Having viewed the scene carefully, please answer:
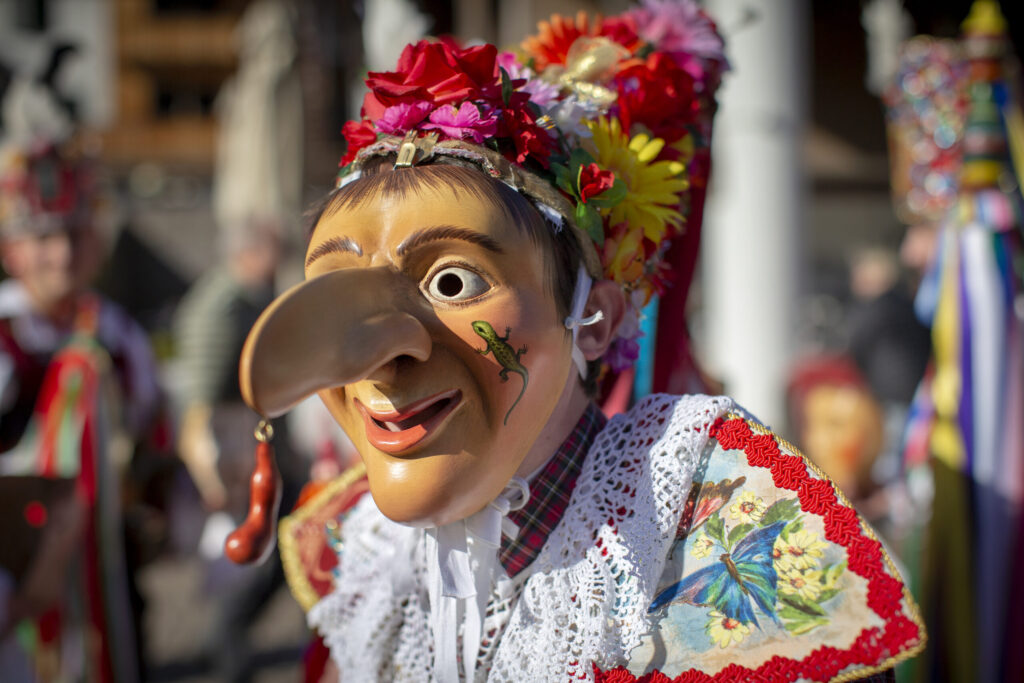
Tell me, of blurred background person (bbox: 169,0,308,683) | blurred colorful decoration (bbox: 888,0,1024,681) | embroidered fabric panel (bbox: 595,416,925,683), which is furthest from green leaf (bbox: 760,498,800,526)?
blurred background person (bbox: 169,0,308,683)

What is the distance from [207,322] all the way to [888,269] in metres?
4.06

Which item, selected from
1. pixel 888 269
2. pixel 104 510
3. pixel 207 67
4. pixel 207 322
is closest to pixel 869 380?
pixel 888 269

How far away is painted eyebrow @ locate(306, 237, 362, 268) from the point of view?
1.25 meters

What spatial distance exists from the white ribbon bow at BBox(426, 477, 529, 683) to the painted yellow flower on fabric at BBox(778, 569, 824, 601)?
391 millimetres

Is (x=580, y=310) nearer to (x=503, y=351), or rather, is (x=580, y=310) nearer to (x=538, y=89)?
(x=503, y=351)

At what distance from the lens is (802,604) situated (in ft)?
3.77

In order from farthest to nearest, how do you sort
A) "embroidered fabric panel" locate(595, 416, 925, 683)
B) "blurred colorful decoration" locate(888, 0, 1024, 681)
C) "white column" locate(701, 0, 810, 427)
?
"white column" locate(701, 0, 810, 427), "blurred colorful decoration" locate(888, 0, 1024, 681), "embroidered fabric panel" locate(595, 416, 925, 683)

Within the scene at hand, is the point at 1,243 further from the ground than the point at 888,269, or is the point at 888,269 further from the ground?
the point at 1,243

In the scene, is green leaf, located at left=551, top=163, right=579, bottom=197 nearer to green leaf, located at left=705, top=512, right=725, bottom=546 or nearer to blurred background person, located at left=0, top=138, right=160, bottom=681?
green leaf, located at left=705, top=512, right=725, bottom=546

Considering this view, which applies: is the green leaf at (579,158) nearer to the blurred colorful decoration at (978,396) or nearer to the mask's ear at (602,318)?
the mask's ear at (602,318)

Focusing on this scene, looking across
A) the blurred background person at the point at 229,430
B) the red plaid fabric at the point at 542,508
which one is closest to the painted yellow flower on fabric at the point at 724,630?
the red plaid fabric at the point at 542,508

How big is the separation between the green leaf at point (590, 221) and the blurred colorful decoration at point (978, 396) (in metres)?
1.98

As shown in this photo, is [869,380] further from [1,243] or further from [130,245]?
[130,245]

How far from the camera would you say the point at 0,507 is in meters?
2.48
